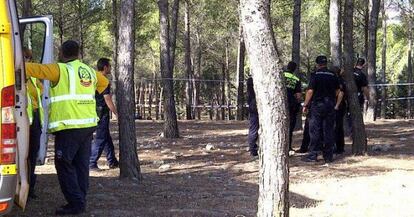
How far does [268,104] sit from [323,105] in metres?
5.84

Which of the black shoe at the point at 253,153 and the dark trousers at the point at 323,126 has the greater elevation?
the dark trousers at the point at 323,126

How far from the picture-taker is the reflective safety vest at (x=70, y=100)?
593cm

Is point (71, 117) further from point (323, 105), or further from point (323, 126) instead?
point (323, 126)

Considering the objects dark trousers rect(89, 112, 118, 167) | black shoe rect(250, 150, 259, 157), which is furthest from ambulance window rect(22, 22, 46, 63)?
black shoe rect(250, 150, 259, 157)

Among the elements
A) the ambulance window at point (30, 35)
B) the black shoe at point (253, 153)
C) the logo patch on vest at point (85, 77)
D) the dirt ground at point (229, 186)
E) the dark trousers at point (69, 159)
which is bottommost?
the dirt ground at point (229, 186)

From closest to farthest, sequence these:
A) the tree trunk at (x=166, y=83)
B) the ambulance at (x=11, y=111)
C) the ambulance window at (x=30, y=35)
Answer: the ambulance at (x=11, y=111) < the ambulance window at (x=30, y=35) < the tree trunk at (x=166, y=83)

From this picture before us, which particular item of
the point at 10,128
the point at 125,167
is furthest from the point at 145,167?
the point at 10,128

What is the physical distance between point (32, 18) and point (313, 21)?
33.0m

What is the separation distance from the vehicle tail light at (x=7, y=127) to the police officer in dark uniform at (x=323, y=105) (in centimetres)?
670

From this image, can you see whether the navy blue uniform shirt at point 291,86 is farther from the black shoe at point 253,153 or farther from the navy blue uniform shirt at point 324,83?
the black shoe at point 253,153

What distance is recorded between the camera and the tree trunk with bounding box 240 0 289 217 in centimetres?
445

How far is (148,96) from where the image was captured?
25.9m

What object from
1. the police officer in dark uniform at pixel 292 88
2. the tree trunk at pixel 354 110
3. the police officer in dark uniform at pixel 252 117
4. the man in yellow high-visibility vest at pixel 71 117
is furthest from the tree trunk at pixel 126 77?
the tree trunk at pixel 354 110

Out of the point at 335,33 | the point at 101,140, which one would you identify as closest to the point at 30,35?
the point at 101,140
